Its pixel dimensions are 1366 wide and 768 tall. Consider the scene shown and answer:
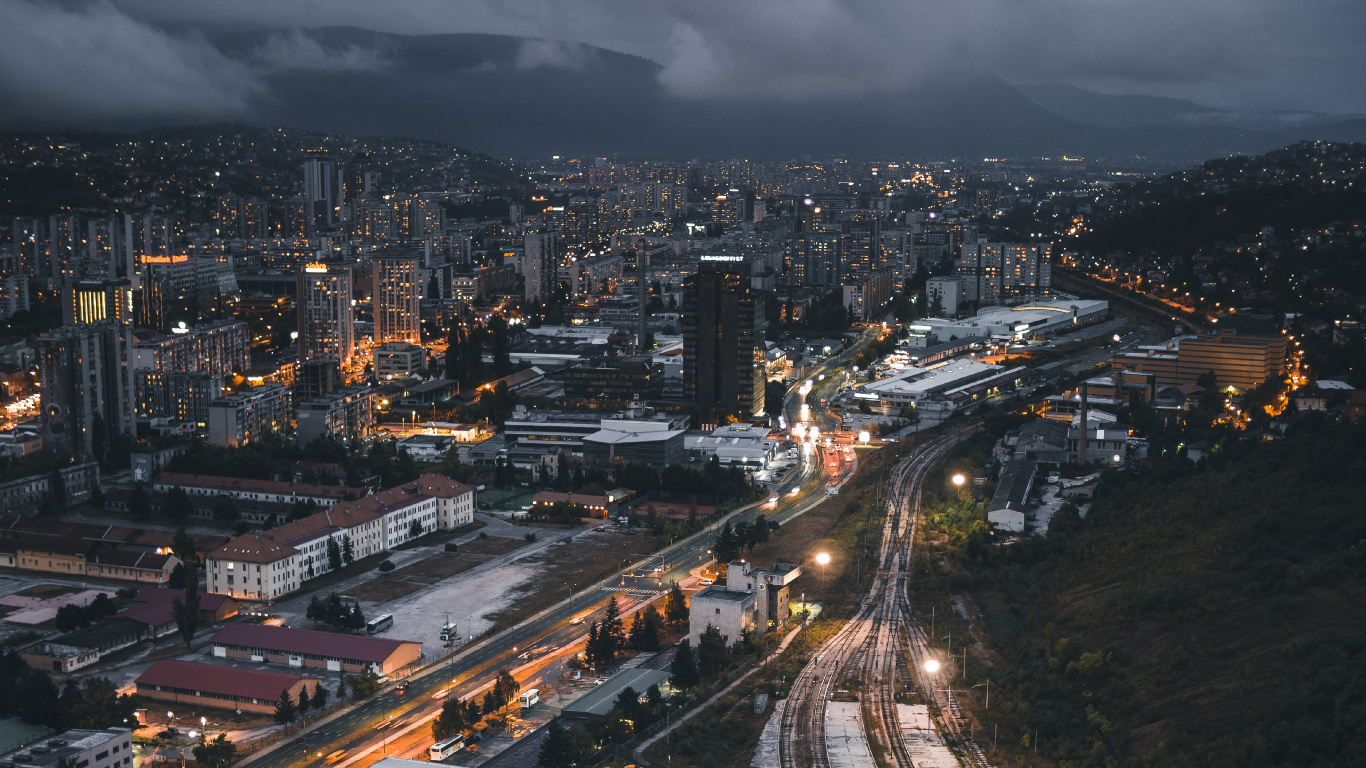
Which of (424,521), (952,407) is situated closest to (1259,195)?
(952,407)

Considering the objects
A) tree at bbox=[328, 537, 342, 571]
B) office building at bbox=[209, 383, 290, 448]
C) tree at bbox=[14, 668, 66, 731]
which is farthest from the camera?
office building at bbox=[209, 383, 290, 448]

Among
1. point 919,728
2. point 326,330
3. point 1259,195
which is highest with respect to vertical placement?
point 1259,195

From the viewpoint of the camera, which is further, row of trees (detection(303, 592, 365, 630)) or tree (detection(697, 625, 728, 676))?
row of trees (detection(303, 592, 365, 630))

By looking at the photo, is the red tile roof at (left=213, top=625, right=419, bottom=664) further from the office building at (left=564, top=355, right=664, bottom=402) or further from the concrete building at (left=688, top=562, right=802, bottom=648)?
the office building at (left=564, top=355, right=664, bottom=402)

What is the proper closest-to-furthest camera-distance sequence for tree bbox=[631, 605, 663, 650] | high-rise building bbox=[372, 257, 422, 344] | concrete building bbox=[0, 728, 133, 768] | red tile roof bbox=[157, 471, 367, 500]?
concrete building bbox=[0, 728, 133, 768]
tree bbox=[631, 605, 663, 650]
red tile roof bbox=[157, 471, 367, 500]
high-rise building bbox=[372, 257, 422, 344]

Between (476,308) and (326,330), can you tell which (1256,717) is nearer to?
(326,330)

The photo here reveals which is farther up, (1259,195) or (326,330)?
(1259,195)

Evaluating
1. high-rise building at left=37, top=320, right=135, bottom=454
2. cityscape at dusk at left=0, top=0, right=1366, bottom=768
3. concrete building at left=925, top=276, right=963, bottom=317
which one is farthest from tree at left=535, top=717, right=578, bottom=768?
concrete building at left=925, top=276, right=963, bottom=317
